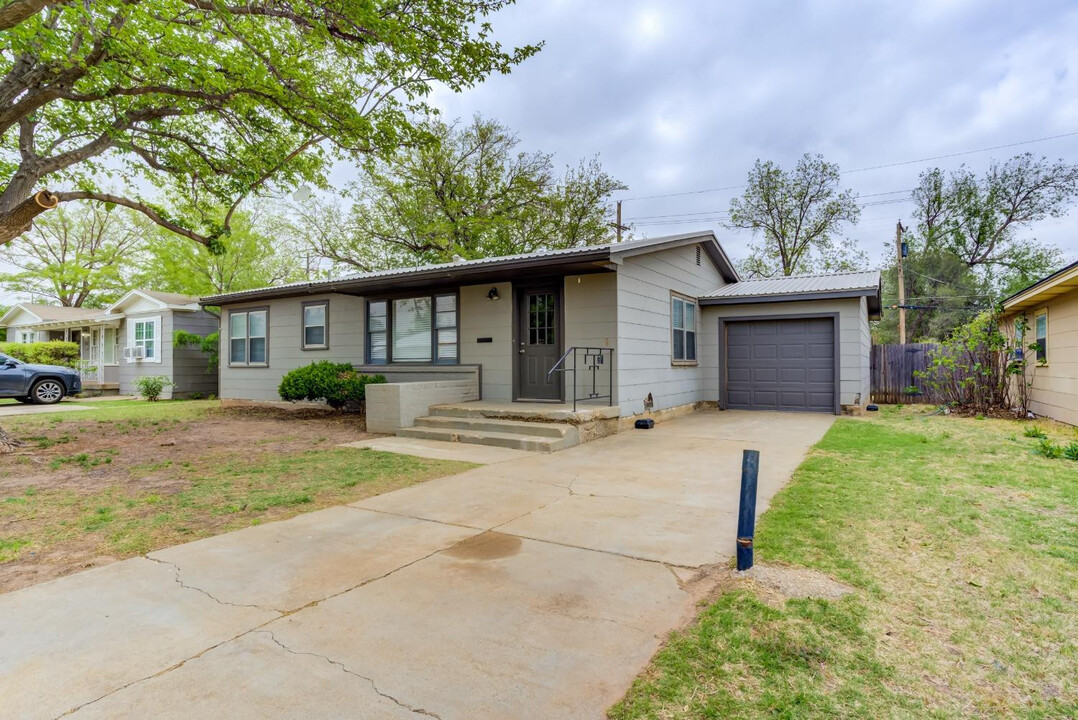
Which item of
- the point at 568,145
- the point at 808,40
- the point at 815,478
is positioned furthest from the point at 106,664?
the point at 568,145

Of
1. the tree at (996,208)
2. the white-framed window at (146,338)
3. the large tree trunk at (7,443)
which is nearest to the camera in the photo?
the large tree trunk at (7,443)

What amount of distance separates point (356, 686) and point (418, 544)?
5.18ft

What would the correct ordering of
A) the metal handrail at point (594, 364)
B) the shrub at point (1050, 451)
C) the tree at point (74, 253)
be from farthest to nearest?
1. the tree at point (74, 253)
2. the metal handrail at point (594, 364)
3. the shrub at point (1050, 451)

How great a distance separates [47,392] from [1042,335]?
24.2 m

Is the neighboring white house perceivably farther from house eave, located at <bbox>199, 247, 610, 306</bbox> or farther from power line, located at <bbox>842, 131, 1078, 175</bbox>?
power line, located at <bbox>842, 131, 1078, 175</bbox>

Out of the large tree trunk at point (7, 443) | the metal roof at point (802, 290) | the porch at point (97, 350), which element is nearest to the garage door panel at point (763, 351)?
the metal roof at point (802, 290)

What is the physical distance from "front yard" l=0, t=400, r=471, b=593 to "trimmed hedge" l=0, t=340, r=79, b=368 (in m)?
13.5

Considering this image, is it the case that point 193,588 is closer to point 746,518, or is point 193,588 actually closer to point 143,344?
point 746,518

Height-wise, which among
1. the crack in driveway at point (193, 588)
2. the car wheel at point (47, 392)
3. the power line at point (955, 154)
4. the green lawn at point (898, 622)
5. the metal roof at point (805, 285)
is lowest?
the crack in driveway at point (193, 588)

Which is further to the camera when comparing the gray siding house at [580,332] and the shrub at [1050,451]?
the gray siding house at [580,332]

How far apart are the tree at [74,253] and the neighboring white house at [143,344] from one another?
7484 millimetres

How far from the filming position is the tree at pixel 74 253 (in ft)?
89.1

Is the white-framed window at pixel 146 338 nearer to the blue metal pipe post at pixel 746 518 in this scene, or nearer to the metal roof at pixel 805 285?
the metal roof at pixel 805 285

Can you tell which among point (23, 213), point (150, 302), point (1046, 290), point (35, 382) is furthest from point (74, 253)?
Answer: point (1046, 290)
